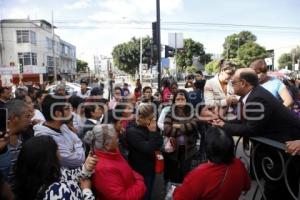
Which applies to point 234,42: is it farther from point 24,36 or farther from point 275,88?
point 275,88

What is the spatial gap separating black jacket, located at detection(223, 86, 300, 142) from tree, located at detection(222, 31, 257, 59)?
65452 millimetres

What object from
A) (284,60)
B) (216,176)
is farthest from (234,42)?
(216,176)

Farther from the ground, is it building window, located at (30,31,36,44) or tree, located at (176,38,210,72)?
building window, located at (30,31,36,44)

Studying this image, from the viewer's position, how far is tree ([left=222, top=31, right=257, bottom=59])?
67.3 m

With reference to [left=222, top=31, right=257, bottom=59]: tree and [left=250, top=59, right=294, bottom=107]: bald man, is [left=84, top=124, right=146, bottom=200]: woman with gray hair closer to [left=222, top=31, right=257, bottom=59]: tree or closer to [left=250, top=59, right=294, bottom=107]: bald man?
[left=250, top=59, right=294, bottom=107]: bald man

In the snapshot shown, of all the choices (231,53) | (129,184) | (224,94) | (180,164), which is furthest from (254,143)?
(231,53)

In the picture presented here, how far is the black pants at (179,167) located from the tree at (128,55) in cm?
5197

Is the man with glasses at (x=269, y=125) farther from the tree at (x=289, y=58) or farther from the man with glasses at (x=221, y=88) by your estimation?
the tree at (x=289, y=58)

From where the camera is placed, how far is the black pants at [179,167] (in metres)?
4.75

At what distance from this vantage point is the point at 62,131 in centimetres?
357

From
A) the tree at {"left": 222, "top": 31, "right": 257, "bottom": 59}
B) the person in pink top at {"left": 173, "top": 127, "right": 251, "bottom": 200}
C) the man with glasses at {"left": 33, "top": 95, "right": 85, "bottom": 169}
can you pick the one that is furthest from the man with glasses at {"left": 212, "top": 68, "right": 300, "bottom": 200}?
the tree at {"left": 222, "top": 31, "right": 257, "bottom": 59}

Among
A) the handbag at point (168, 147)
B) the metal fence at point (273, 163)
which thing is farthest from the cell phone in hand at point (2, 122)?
the handbag at point (168, 147)

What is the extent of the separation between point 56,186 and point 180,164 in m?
2.70

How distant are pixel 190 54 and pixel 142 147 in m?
54.7
